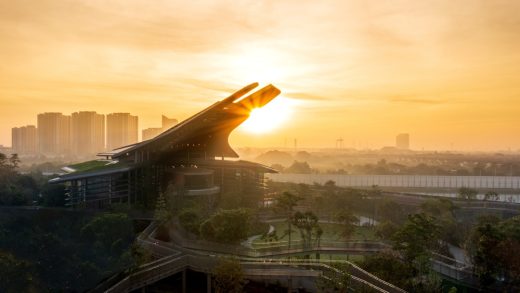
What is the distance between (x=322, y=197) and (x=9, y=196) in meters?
40.5

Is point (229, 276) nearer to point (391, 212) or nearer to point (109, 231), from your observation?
point (109, 231)

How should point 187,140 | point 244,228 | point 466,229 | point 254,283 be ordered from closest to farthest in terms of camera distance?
1. point 254,283
2. point 244,228
3. point 466,229
4. point 187,140

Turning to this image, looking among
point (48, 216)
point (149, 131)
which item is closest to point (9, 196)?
point (48, 216)

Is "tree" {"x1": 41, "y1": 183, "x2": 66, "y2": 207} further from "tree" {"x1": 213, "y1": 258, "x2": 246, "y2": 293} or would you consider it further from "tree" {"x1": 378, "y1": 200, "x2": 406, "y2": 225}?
"tree" {"x1": 378, "y1": 200, "x2": 406, "y2": 225}

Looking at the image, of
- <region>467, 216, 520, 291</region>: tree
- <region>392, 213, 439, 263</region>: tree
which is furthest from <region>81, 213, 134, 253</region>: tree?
<region>467, 216, 520, 291</region>: tree

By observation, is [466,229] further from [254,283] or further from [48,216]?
[48,216]

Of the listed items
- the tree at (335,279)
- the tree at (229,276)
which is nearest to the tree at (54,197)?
the tree at (229,276)

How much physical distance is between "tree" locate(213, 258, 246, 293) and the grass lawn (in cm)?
1382

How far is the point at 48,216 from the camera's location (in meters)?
41.3

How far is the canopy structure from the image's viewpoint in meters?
47.5

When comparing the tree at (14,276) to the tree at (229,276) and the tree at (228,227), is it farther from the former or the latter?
the tree at (228,227)

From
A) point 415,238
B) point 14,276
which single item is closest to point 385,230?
point 415,238

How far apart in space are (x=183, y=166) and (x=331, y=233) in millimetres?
24826

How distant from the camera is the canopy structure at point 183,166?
47.5m
